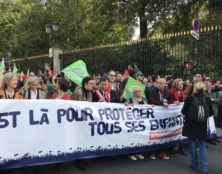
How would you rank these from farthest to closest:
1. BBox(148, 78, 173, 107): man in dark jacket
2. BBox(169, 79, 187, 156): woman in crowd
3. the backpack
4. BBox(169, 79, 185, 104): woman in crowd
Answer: BBox(169, 79, 185, 104): woman in crowd
BBox(169, 79, 187, 156): woman in crowd
BBox(148, 78, 173, 107): man in dark jacket
the backpack

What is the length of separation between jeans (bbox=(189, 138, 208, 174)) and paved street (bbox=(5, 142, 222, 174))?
0.80ft

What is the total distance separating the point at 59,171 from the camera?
6.58 m

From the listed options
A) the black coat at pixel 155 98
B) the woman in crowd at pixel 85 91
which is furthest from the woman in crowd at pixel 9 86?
the black coat at pixel 155 98

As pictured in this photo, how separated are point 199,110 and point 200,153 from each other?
797 millimetres

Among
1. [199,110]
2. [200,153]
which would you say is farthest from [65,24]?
[200,153]

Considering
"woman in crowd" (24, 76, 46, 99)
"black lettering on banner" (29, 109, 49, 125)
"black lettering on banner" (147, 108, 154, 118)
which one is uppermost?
"woman in crowd" (24, 76, 46, 99)

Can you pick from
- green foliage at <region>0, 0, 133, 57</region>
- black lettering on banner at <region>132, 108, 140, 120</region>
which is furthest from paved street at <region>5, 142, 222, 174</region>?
green foliage at <region>0, 0, 133, 57</region>

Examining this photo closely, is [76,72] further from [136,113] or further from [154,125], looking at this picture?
[154,125]

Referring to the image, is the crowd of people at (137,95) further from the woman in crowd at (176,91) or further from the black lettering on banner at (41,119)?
the black lettering on banner at (41,119)

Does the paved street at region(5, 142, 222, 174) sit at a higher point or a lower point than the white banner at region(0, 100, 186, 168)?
lower

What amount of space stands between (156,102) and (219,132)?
10.0ft

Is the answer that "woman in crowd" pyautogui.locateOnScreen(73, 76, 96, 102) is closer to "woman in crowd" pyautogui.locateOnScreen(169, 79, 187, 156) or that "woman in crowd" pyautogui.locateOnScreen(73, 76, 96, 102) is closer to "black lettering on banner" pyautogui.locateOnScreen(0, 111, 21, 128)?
"black lettering on banner" pyautogui.locateOnScreen(0, 111, 21, 128)

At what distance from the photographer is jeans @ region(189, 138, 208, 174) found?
21.1ft

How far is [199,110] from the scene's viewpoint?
641 centimetres
